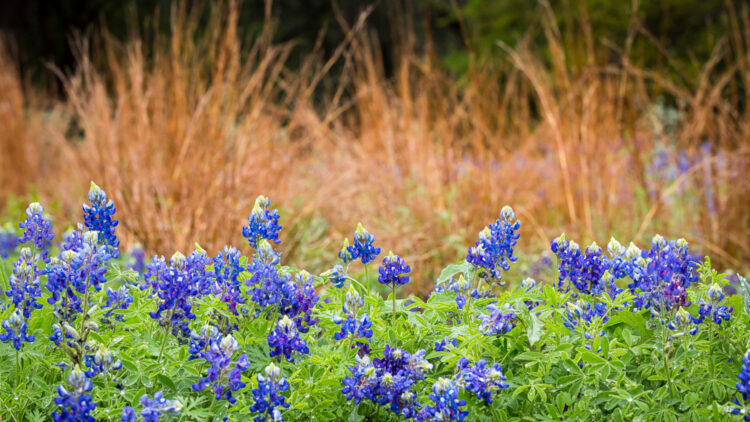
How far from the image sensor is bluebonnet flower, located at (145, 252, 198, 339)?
1.31 metres

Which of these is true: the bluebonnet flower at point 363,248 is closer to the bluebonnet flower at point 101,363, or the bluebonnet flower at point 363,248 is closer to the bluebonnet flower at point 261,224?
the bluebonnet flower at point 261,224

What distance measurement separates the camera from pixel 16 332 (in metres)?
1.30

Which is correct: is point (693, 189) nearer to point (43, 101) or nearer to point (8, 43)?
point (43, 101)

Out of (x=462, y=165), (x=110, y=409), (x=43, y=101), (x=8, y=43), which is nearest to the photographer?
(x=110, y=409)

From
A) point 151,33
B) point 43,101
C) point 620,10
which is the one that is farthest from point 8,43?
point 620,10

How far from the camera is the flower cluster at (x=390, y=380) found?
1.27 metres

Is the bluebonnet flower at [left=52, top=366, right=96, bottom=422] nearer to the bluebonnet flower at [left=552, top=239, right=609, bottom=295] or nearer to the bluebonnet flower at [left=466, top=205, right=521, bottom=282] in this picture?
the bluebonnet flower at [left=466, top=205, right=521, bottom=282]

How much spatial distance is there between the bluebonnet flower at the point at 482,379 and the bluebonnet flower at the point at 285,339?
29 centimetres

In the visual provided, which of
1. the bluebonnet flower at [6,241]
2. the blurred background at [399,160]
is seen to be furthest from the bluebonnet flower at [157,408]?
→ the blurred background at [399,160]

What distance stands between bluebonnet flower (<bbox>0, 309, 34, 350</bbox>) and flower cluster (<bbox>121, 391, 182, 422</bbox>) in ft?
0.96

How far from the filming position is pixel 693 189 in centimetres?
455

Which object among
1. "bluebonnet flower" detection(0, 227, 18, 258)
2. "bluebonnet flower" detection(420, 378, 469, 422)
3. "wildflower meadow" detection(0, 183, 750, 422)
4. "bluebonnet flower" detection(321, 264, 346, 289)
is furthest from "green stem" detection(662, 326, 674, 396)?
"bluebonnet flower" detection(0, 227, 18, 258)

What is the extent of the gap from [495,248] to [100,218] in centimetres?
84

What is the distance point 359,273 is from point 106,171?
1.61 m
